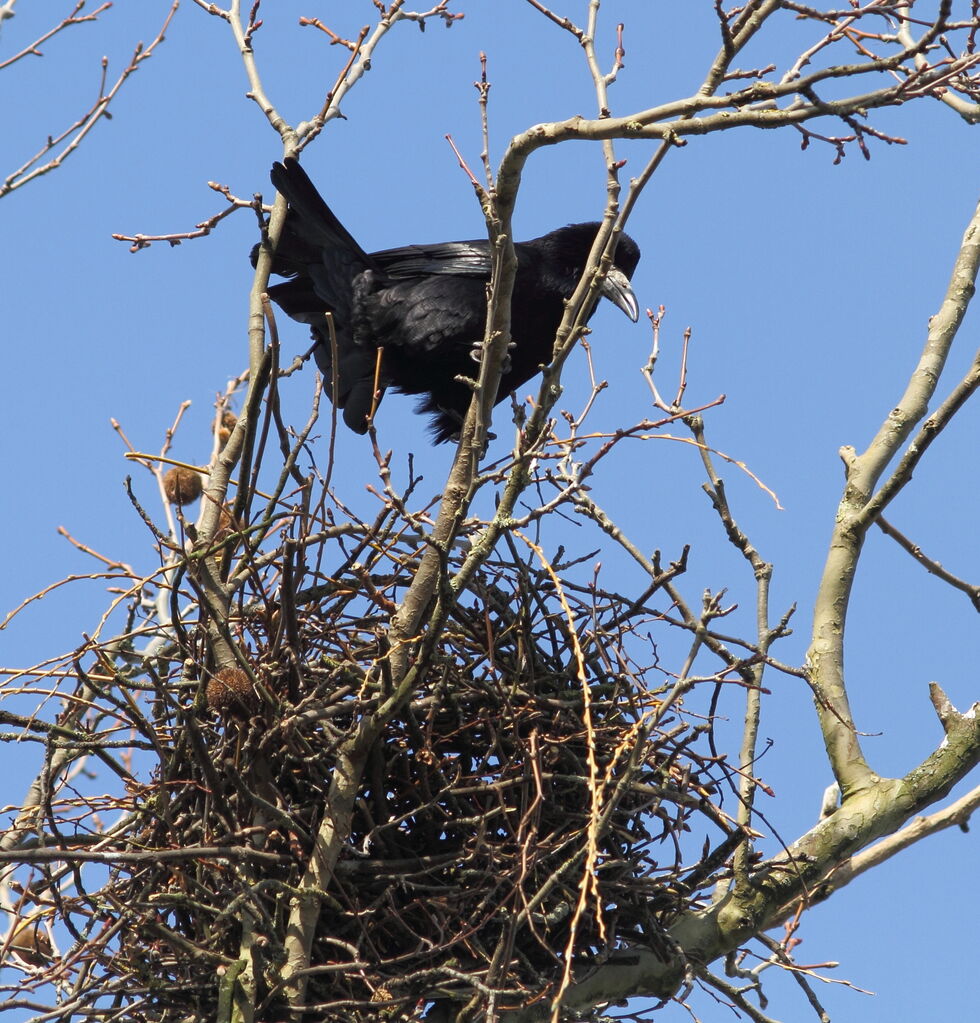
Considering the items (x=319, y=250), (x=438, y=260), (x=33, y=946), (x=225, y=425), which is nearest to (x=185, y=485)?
(x=225, y=425)

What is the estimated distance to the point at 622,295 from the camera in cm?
583

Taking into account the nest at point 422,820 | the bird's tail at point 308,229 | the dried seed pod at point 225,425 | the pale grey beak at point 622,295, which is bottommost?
the nest at point 422,820

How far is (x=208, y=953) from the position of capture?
128 inches

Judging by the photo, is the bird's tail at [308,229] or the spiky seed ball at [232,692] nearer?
the spiky seed ball at [232,692]

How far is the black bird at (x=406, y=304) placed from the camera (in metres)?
5.45

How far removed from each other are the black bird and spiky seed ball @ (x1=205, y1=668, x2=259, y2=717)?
6.81 ft

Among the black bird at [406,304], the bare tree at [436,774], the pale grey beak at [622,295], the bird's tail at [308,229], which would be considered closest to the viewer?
the bare tree at [436,774]

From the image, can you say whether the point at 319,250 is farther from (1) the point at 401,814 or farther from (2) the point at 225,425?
(1) the point at 401,814

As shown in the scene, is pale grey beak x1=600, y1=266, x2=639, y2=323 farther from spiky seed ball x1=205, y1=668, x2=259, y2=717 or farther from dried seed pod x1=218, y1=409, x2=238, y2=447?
spiky seed ball x1=205, y1=668, x2=259, y2=717

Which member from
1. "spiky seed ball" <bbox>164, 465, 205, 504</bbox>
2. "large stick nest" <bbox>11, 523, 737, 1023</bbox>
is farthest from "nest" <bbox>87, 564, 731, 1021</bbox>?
"spiky seed ball" <bbox>164, 465, 205, 504</bbox>

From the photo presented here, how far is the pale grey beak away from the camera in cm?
581

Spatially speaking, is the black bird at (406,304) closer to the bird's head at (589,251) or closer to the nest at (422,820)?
the bird's head at (589,251)

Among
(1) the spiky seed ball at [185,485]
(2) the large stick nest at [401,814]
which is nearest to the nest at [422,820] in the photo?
(2) the large stick nest at [401,814]

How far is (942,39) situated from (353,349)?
2.90 meters
